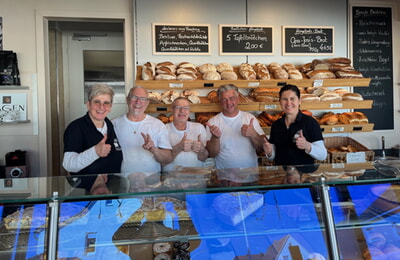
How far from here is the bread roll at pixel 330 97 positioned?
3.36 metres

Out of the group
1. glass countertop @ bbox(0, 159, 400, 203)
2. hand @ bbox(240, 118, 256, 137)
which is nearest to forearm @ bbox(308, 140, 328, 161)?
hand @ bbox(240, 118, 256, 137)

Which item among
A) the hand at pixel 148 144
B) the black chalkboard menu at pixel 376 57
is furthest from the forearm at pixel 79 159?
the black chalkboard menu at pixel 376 57

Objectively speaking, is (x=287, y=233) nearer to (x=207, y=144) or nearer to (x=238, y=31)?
(x=207, y=144)

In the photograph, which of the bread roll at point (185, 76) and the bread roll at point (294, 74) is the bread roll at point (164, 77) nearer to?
the bread roll at point (185, 76)

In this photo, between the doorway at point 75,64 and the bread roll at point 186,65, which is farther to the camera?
the doorway at point 75,64

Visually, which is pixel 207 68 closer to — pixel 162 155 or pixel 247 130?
pixel 247 130

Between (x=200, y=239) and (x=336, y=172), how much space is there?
0.67 m

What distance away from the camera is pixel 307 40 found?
A: 12.2ft

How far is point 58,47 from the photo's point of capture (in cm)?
491

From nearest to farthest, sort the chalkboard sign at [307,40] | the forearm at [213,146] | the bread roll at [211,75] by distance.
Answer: the forearm at [213,146] → the bread roll at [211,75] → the chalkboard sign at [307,40]

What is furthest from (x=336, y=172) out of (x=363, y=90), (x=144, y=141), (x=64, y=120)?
(x=64, y=120)

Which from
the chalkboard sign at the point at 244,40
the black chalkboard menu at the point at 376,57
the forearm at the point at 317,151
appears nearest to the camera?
the forearm at the point at 317,151

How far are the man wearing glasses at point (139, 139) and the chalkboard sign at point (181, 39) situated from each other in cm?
121

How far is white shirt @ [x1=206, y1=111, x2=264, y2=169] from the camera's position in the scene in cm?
269
